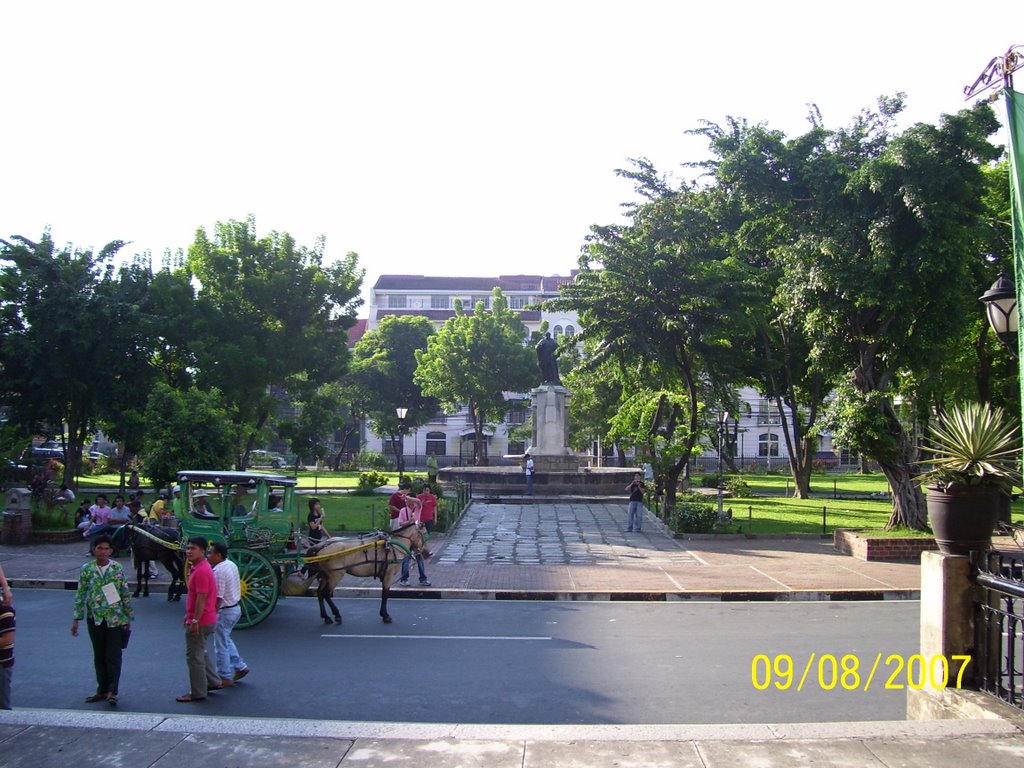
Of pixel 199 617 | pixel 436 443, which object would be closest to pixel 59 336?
pixel 199 617

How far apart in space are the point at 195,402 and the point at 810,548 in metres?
15.6

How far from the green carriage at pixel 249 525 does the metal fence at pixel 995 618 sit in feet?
28.0

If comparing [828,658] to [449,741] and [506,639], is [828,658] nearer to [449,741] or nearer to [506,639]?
[506,639]

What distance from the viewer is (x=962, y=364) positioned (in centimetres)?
2964

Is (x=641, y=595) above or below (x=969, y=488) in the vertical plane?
below

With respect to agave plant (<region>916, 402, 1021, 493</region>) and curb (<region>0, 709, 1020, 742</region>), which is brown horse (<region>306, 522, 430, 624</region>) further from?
agave plant (<region>916, 402, 1021, 493</region>)

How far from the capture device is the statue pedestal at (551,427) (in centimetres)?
3644

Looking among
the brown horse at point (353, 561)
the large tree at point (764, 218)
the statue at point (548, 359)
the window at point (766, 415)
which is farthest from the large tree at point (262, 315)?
the window at point (766, 415)

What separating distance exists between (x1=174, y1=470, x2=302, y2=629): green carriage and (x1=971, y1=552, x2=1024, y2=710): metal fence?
854 centimetres

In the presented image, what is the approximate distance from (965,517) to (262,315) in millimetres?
30654

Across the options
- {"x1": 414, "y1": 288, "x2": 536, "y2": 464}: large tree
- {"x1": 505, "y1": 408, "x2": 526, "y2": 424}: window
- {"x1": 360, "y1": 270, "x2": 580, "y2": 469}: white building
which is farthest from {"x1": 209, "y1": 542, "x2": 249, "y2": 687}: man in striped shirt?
{"x1": 505, "y1": 408, "x2": 526, "y2": 424}: window

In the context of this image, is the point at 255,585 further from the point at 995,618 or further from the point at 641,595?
the point at 995,618

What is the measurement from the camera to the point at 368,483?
36.4m

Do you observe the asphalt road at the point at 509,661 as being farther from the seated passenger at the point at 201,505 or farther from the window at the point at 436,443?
the window at the point at 436,443
